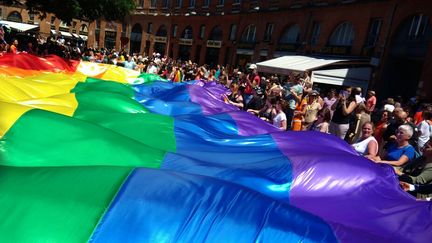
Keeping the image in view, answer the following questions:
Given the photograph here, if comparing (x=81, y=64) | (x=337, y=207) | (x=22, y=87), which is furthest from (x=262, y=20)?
(x=337, y=207)

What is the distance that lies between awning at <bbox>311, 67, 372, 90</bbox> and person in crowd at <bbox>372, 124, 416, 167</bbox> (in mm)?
13350

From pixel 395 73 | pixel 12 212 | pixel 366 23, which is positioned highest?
pixel 366 23

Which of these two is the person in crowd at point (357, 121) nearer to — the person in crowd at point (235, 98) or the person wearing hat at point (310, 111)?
the person wearing hat at point (310, 111)

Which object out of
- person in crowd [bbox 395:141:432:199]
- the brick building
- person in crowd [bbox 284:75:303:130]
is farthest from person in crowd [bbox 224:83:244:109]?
the brick building

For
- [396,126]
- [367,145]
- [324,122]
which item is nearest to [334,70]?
[324,122]

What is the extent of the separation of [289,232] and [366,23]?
1984 cm

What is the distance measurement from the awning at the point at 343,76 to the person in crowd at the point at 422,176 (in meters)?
14.0

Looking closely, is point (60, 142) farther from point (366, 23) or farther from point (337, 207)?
point (366, 23)

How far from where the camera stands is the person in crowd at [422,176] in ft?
15.8

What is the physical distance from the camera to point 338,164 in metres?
4.40

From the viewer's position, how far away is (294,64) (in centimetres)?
2039

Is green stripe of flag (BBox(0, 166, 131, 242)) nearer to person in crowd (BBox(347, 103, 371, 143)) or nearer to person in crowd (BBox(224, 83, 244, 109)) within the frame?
person in crowd (BBox(347, 103, 371, 143))

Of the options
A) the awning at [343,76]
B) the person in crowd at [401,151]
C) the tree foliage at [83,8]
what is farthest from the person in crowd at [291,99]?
the tree foliage at [83,8]

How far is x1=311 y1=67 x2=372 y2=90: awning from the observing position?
1884cm
